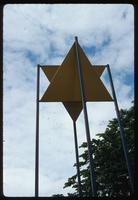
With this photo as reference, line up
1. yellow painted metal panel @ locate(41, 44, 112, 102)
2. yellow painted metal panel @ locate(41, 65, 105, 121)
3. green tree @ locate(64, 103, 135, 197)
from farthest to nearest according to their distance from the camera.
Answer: green tree @ locate(64, 103, 135, 197) < yellow painted metal panel @ locate(41, 65, 105, 121) < yellow painted metal panel @ locate(41, 44, 112, 102)

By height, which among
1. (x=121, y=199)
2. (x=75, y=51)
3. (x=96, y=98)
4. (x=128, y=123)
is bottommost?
(x=121, y=199)

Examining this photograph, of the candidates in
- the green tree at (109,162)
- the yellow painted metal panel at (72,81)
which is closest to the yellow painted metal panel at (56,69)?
the yellow painted metal panel at (72,81)

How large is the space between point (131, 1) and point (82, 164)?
52.1 ft

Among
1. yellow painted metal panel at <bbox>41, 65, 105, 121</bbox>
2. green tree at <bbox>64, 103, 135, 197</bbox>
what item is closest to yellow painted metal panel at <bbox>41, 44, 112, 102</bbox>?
yellow painted metal panel at <bbox>41, 65, 105, 121</bbox>

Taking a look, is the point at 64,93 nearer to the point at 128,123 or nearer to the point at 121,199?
the point at 121,199

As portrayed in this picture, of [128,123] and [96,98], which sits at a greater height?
[128,123]

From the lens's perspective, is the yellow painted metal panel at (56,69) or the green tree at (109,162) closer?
the yellow painted metal panel at (56,69)

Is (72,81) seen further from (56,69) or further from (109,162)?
(109,162)

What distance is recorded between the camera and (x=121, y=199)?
4.83ft

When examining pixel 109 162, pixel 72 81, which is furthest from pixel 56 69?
pixel 109 162

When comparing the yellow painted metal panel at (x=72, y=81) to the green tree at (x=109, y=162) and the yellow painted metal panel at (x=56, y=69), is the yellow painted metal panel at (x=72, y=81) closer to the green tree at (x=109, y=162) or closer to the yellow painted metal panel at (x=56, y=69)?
the yellow painted metal panel at (x=56, y=69)

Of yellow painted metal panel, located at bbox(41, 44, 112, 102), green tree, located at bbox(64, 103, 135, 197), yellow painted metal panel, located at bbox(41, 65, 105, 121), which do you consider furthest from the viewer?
green tree, located at bbox(64, 103, 135, 197)

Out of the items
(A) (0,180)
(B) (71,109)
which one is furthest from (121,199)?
(B) (71,109)

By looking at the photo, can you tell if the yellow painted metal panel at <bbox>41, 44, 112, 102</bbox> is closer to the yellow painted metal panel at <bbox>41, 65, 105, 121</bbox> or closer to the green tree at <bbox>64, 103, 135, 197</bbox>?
the yellow painted metal panel at <bbox>41, 65, 105, 121</bbox>
